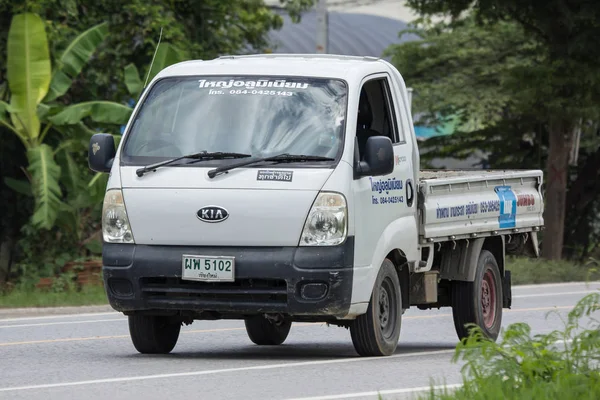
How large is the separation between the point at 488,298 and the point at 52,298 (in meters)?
7.00

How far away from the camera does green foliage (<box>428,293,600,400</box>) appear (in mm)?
7164

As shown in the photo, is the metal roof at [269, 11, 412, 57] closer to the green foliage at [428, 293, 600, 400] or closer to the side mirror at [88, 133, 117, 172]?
the side mirror at [88, 133, 117, 172]

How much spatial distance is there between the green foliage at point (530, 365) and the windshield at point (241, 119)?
132 inches

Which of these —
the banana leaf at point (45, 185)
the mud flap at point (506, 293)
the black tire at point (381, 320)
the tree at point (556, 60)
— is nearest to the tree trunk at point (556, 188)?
the tree at point (556, 60)

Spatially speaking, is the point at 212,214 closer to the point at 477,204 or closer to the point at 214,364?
the point at 214,364

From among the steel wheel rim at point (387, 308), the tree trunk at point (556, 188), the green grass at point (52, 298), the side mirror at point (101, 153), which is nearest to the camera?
the side mirror at point (101, 153)

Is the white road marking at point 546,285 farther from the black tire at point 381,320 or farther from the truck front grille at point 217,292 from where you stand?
the truck front grille at point 217,292

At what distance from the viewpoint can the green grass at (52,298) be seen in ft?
58.4

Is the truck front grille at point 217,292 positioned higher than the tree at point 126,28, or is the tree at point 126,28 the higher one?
the tree at point 126,28

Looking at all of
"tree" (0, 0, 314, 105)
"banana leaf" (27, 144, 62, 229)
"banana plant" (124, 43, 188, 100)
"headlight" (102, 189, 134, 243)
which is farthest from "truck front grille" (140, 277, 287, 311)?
"tree" (0, 0, 314, 105)

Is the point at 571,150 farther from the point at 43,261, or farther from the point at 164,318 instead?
the point at 164,318

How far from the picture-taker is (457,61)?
1241 inches

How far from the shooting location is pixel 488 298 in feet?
43.8

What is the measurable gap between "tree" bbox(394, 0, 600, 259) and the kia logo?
15.0 metres
